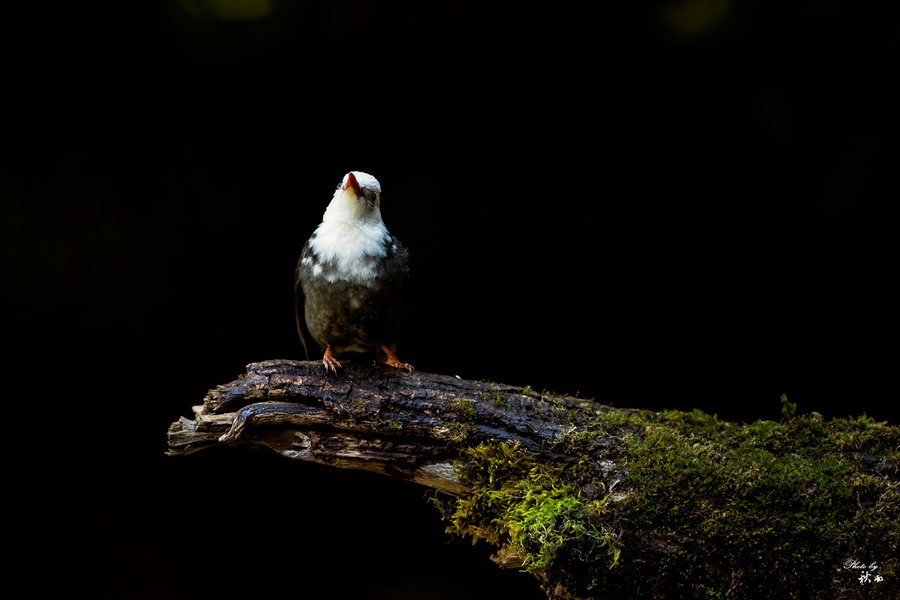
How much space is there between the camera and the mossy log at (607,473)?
197 cm

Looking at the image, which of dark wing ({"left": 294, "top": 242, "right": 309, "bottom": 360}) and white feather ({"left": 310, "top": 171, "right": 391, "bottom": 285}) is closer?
white feather ({"left": 310, "top": 171, "right": 391, "bottom": 285})

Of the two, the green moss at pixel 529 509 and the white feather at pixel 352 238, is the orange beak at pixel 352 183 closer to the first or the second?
the white feather at pixel 352 238

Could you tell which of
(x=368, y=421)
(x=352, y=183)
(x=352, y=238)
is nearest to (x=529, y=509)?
(x=368, y=421)

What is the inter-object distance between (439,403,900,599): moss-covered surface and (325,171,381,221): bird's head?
41.2 inches

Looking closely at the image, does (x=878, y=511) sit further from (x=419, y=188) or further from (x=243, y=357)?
(x=243, y=357)

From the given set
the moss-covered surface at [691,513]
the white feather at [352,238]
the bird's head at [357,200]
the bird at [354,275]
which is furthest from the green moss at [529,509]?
the bird's head at [357,200]

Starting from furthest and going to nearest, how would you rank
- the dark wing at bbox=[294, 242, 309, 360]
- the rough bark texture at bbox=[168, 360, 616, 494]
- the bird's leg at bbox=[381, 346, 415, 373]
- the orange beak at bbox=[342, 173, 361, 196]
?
the dark wing at bbox=[294, 242, 309, 360] → the orange beak at bbox=[342, 173, 361, 196] → the bird's leg at bbox=[381, 346, 415, 373] → the rough bark texture at bbox=[168, 360, 616, 494]

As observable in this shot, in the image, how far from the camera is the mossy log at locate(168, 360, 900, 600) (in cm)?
197

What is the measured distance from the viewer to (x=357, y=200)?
2840mm

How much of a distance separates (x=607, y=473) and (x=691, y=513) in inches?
10.0

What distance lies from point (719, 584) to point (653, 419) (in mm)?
662

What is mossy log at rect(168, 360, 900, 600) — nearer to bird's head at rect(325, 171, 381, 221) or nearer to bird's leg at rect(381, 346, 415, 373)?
bird's leg at rect(381, 346, 415, 373)

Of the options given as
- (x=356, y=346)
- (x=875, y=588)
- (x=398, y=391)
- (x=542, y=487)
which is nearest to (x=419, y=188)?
(x=356, y=346)

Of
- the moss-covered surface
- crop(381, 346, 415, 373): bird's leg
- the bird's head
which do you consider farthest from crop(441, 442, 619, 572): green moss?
the bird's head
